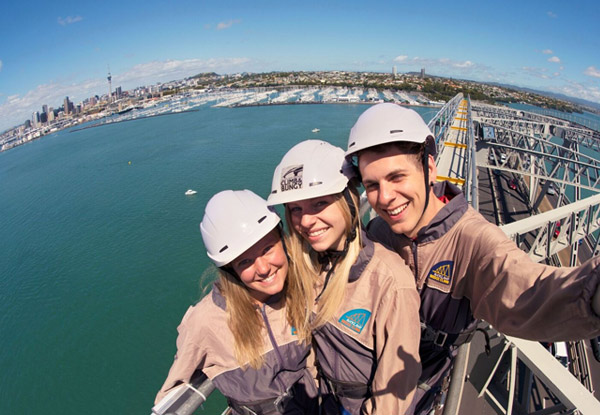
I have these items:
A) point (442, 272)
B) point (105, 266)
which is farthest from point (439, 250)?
point (105, 266)

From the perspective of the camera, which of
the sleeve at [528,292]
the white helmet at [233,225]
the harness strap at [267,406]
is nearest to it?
the sleeve at [528,292]

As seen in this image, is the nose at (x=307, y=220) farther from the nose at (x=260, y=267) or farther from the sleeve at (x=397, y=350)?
the sleeve at (x=397, y=350)

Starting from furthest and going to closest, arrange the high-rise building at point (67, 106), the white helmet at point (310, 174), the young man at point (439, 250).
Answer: the high-rise building at point (67, 106)
the white helmet at point (310, 174)
the young man at point (439, 250)

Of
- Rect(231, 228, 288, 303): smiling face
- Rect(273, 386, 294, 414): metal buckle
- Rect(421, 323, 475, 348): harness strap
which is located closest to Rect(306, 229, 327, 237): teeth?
Rect(231, 228, 288, 303): smiling face

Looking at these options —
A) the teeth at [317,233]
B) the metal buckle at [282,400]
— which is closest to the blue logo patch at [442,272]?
the teeth at [317,233]

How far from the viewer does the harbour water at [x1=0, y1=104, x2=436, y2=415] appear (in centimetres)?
1053

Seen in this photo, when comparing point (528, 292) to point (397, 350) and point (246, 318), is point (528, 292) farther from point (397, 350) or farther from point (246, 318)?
point (246, 318)

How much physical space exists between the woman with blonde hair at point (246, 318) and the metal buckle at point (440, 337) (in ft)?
2.65

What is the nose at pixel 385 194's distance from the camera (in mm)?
1576

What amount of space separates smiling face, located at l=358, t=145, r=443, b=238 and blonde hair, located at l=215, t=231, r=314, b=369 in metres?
0.69

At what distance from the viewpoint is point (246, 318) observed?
1840 mm

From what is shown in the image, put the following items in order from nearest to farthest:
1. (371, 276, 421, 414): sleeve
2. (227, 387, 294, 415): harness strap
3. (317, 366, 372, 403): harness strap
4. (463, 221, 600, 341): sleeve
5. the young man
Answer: (463, 221, 600, 341): sleeve
the young man
(371, 276, 421, 414): sleeve
(317, 366, 372, 403): harness strap
(227, 387, 294, 415): harness strap

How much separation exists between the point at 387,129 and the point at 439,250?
2.47ft

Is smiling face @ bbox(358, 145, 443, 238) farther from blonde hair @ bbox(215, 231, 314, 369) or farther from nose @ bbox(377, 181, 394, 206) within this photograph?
blonde hair @ bbox(215, 231, 314, 369)
